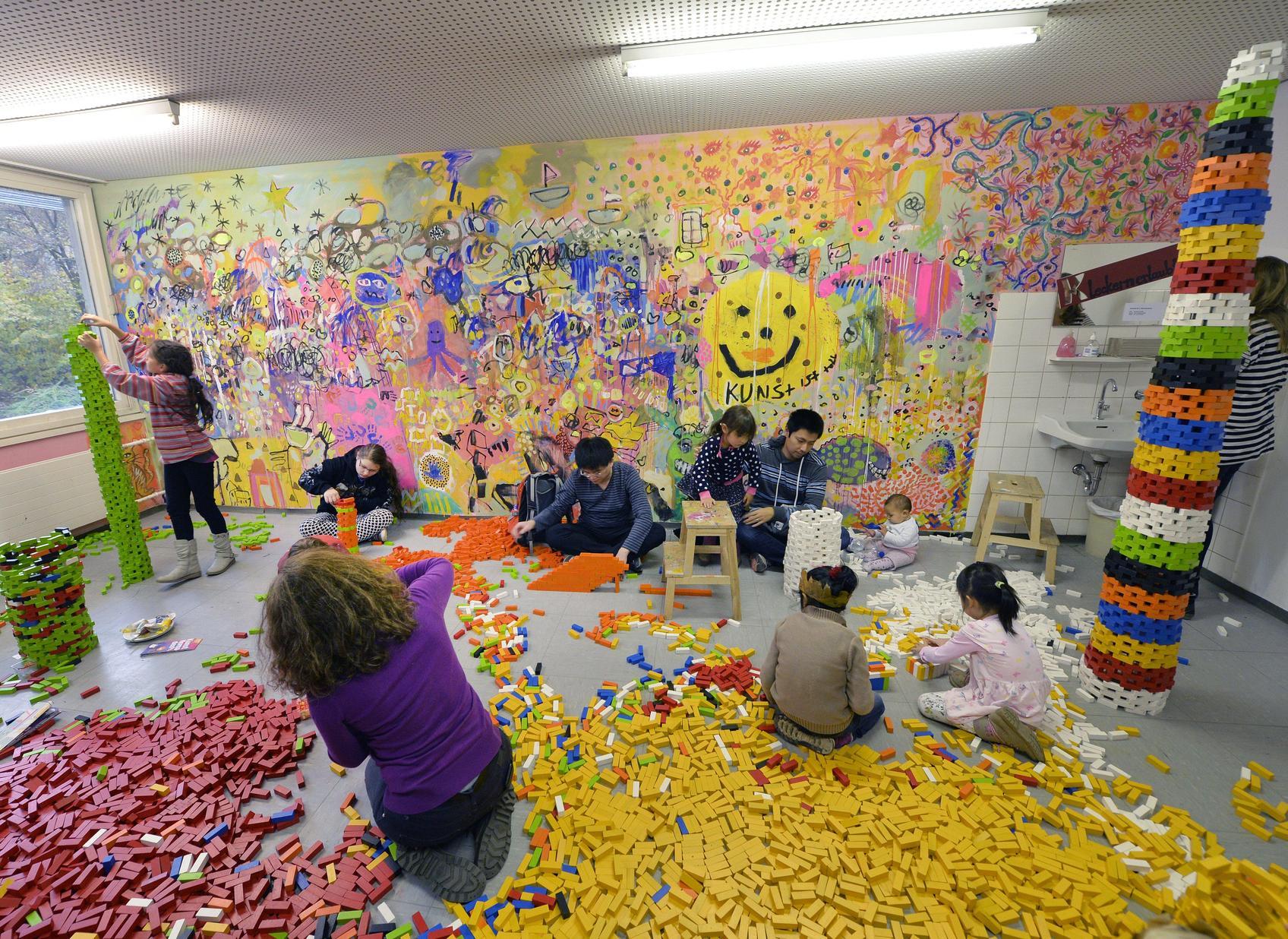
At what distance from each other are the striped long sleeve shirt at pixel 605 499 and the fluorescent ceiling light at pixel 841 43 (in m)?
2.77

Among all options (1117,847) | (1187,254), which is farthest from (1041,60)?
(1117,847)

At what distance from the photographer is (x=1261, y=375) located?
3582mm

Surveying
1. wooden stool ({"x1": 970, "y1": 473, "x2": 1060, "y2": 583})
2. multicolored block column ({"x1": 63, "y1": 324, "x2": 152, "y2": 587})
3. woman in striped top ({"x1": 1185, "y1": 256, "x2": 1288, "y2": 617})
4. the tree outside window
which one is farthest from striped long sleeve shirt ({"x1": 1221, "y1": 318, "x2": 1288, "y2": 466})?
the tree outside window

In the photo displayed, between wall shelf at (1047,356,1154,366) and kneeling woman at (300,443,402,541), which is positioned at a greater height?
wall shelf at (1047,356,1154,366)

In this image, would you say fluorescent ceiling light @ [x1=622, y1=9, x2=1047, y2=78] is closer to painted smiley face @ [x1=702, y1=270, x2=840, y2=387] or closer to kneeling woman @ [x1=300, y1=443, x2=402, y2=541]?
painted smiley face @ [x1=702, y1=270, x2=840, y2=387]

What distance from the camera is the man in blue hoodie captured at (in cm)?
462

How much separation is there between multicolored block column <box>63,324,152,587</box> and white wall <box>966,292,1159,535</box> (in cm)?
698

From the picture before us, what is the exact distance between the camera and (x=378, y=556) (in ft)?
16.7

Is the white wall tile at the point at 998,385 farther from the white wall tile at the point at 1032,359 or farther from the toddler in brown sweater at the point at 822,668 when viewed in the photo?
the toddler in brown sweater at the point at 822,668

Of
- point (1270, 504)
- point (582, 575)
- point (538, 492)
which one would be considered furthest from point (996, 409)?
point (538, 492)

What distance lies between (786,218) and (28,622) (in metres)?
5.86

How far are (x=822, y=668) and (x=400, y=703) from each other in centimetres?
173

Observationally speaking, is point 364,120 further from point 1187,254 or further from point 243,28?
point 1187,254

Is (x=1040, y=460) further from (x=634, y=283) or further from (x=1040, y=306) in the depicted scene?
(x=634, y=283)
